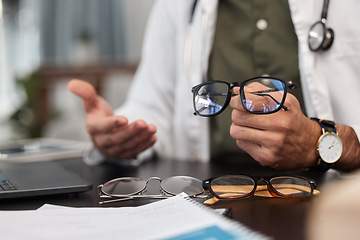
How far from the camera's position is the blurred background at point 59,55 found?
2805 millimetres

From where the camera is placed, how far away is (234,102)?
1.78 ft

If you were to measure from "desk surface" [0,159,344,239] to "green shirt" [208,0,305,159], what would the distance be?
0.52 ft

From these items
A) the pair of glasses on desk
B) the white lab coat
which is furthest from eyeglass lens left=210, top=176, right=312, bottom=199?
the white lab coat

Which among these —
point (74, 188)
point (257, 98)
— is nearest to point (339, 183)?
point (257, 98)

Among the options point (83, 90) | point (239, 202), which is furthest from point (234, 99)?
point (83, 90)

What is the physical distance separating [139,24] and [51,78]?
3.53 feet

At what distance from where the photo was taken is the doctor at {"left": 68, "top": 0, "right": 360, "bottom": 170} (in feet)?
1.89

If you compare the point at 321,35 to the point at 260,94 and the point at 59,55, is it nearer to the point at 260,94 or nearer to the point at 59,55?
the point at 260,94

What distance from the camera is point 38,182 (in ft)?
1.80

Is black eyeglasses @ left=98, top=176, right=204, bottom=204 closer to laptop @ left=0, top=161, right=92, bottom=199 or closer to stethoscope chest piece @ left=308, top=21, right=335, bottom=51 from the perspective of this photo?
laptop @ left=0, top=161, right=92, bottom=199

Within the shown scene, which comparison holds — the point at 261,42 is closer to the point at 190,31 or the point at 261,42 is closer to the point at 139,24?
the point at 190,31

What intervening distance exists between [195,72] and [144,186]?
50 cm

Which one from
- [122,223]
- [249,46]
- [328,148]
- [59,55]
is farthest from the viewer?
[59,55]

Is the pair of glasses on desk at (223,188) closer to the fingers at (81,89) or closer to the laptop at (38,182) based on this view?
the laptop at (38,182)
